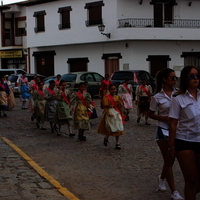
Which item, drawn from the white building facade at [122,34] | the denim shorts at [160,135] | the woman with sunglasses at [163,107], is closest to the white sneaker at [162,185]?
the woman with sunglasses at [163,107]

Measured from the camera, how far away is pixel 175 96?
539cm

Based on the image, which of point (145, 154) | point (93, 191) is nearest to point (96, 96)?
point (145, 154)

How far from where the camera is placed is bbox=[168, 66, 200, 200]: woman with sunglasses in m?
5.24

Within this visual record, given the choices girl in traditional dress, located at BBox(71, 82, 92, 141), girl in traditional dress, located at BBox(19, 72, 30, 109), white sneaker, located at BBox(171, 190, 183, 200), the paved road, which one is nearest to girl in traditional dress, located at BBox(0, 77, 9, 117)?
girl in traditional dress, located at BBox(19, 72, 30, 109)

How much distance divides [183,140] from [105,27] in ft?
92.3

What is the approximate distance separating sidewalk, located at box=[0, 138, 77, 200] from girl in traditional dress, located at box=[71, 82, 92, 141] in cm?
275

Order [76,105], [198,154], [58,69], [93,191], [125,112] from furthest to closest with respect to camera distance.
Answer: [58,69]
[125,112]
[76,105]
[93,191]
[198,154]

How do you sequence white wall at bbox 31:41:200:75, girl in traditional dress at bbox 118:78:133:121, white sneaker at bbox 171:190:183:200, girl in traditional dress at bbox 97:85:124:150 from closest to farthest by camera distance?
white sneaker at bbox 171:190:183:200 → girl in traditional dress at bbox 97:85:124:150 → girl in traditional dress at bbox 118:78:133:121 → white wall at bbox 31:41:200:75

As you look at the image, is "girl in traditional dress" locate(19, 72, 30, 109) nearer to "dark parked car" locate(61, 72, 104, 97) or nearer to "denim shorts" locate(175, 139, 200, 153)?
"dark parked car" locate(61, 72, 104, 97)

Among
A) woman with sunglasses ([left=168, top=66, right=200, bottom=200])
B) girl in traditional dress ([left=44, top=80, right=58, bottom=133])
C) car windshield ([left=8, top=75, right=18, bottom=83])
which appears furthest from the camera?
car windshield ([left=8, top=75, right=18, bottom=83])

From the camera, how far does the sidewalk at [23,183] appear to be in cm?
655

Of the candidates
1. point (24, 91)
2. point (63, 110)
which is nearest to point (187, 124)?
point (63, 110)

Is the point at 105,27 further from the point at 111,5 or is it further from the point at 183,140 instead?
the point at 183,140

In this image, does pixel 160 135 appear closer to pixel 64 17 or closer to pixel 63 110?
pixel 63 110
